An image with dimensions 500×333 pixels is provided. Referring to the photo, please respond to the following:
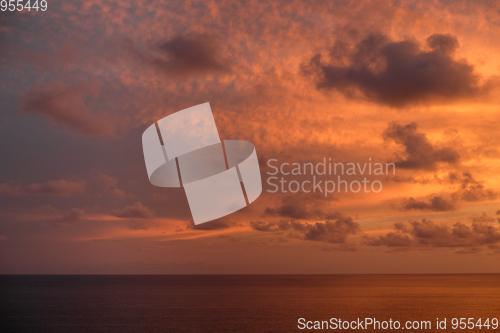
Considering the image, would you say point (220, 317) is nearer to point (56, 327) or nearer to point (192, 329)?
point (192, 329)

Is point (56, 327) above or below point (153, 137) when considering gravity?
below

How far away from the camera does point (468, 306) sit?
104m

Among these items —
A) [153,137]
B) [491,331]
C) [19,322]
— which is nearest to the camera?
[153,137]

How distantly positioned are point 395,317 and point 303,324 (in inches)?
989

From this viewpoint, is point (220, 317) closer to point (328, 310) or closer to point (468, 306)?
point (328, 310)

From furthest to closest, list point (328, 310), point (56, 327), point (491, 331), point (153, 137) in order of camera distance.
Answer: point (328, 310)
point (56, 327)
point (491, 331)
point (153, 137)

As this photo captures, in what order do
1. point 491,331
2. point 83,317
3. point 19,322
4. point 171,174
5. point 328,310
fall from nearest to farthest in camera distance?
point 171,174
point 491,331
point 19,322
point 83,317
point 328,310

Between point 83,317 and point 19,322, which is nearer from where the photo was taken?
point 19,322

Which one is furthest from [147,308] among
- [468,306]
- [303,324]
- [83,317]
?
[468,306]

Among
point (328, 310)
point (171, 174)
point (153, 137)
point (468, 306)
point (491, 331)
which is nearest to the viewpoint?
point (153, 137)

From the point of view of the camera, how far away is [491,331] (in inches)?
2493

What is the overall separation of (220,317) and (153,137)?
60565 mm

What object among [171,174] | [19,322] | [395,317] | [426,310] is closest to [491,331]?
[395,317]

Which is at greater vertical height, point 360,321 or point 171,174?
point 171,174
